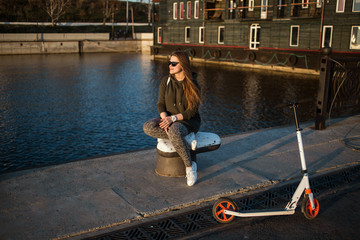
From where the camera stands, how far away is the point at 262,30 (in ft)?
101

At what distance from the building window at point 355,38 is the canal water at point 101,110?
3673 mm

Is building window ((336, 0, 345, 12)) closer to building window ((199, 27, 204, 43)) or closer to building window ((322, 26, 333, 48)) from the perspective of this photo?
building window ((322, 26, 333, 48))

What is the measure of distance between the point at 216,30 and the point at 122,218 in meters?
33.3

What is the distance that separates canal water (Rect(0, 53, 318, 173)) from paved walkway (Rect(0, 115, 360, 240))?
3.55 ft

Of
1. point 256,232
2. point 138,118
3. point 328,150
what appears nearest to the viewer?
point 256,232

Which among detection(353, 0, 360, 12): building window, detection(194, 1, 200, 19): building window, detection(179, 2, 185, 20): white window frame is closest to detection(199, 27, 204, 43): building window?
detection(194, 1, 200, 19): building window

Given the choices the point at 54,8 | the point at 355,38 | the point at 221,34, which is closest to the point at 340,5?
the point at 355,38

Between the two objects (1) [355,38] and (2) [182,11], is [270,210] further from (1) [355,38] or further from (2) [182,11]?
(2) [182,11]

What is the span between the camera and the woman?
5102 mm

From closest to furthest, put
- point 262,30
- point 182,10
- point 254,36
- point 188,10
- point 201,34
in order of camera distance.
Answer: point 262,30, point 254,36, point 201,34, point 188,10, point 182,10

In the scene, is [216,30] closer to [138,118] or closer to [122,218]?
[138,118]

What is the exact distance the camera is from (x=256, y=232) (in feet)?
13.1

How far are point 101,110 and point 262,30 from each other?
20.9 metres

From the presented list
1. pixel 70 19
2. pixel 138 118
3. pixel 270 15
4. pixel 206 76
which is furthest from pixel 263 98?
pixel 70 19
